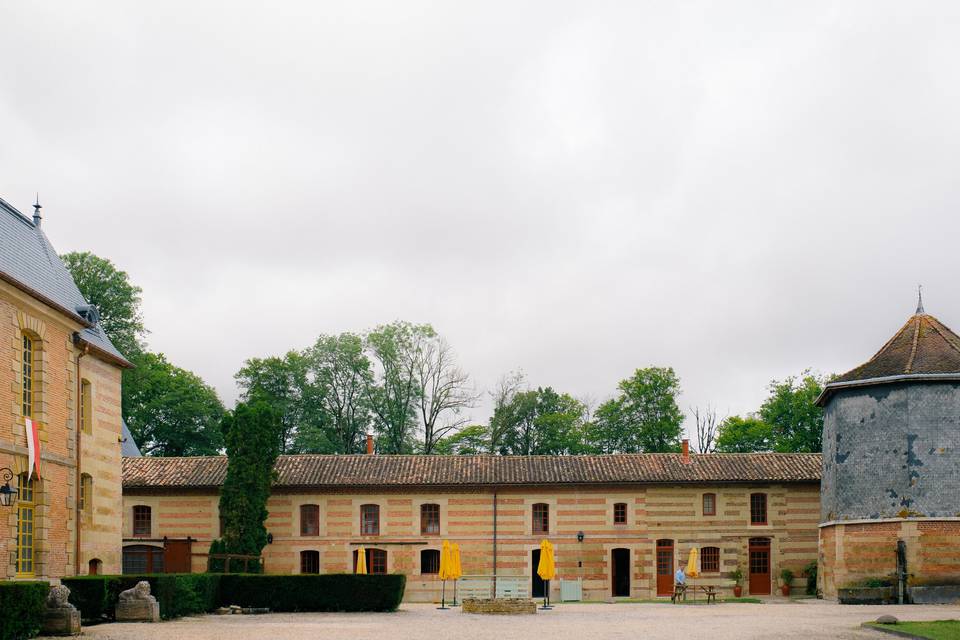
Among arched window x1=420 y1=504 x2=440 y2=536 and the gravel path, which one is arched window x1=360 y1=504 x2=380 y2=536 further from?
the gravel path

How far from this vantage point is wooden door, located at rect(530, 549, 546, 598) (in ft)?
128

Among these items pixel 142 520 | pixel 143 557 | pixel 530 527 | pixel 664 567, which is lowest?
pixel 664 567

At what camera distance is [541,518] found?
Answer: 130 ft

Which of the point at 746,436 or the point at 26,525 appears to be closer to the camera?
the point at 26,525

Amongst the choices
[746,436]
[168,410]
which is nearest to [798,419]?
[746,436]

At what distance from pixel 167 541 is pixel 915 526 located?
25679 mm

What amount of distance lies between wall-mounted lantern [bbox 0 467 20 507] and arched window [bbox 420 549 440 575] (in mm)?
19598

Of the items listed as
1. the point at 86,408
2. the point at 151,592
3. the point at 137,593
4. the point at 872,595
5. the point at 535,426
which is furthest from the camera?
the point at 535,426

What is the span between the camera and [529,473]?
3959 cm

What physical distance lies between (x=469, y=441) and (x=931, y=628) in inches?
1874

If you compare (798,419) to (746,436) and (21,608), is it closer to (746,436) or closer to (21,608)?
(746,436)

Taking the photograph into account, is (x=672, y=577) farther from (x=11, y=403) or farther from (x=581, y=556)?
(x=11, y=403)

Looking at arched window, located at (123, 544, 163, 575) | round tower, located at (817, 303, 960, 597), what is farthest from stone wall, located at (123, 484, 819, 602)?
round tower, located at (817, 303, 960, 597)

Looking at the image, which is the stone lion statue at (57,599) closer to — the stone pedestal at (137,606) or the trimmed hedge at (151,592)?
the trimmed hedge at (151,592)
